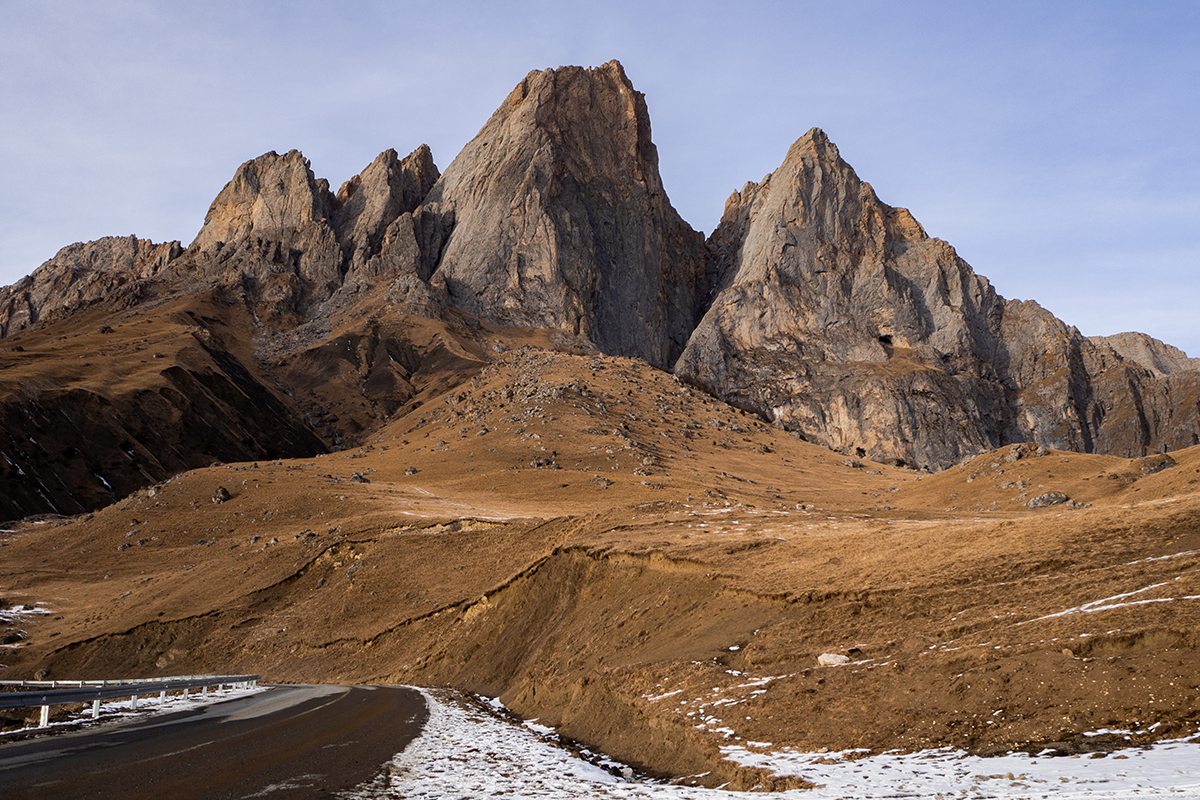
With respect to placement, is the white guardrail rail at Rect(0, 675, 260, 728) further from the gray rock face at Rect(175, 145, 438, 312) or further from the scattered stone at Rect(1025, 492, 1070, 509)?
the gray rock face at Rect(175, 145, 438, 312)

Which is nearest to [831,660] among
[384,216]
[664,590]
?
[664,590]

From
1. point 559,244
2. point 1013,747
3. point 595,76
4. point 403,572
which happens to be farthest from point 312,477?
point 595,76

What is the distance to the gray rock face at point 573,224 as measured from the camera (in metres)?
153

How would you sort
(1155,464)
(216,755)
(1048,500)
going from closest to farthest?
(216,755) < (1048,500) < (1155,464)

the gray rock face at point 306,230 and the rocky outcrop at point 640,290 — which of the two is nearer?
the rocky outcrop at point 640,290

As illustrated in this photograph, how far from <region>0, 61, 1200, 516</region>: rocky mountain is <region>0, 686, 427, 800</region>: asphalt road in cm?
9235

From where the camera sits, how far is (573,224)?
16062 cm

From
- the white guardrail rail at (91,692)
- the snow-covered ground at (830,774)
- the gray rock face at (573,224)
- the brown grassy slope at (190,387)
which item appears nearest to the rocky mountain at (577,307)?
the gray rock face at (573,224)

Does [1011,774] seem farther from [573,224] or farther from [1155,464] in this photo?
[573,224]

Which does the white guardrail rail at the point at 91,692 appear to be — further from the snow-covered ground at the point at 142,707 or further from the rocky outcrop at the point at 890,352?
the rocky outcrop at the point at 890,352

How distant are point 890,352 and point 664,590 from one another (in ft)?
449

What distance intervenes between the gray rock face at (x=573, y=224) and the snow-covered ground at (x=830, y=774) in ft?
444

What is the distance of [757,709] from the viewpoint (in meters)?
13.1

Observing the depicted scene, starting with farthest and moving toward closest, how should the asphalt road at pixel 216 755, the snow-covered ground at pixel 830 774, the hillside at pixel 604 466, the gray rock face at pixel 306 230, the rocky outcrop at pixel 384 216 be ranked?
the gray rock face at pixel 306 230, the rocky outcrop at pixel 384 216, the hillside at pixel 604 466, the asphalt road at pixel 216 755, the snow-covered ground at pixel 830 774
